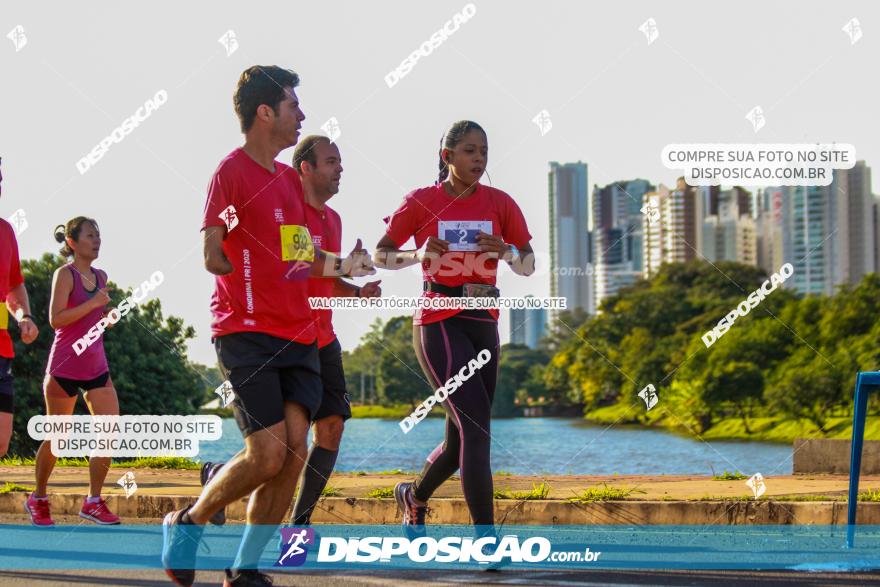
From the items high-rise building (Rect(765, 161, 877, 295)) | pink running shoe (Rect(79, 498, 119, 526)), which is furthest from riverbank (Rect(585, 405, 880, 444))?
high-rise building (Rect(765, 161, 877, 295))

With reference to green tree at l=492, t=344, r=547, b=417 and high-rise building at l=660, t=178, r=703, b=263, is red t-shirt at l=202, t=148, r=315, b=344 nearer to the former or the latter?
green tree at l=492, t=344, r=547, b=417

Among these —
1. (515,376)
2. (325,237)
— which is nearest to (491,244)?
(325,237)

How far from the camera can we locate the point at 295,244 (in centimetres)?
560

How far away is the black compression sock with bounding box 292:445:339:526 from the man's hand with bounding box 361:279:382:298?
2.98 ft

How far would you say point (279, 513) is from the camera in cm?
548

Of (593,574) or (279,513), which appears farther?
(593,574)

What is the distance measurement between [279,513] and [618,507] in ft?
11.5

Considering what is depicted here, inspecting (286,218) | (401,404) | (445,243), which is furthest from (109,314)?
(401,404)

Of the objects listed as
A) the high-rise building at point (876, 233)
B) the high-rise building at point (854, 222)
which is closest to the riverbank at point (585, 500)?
the high-rise building at point (854, 222)

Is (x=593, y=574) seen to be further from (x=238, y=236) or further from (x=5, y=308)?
(x=5, y=308)

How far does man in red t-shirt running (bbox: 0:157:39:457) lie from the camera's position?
7.25m

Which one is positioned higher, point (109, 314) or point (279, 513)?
point (109, 314)

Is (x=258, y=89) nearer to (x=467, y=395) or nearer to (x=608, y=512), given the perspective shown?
(x=467, y=395)

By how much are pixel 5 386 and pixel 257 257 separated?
2435 mm
